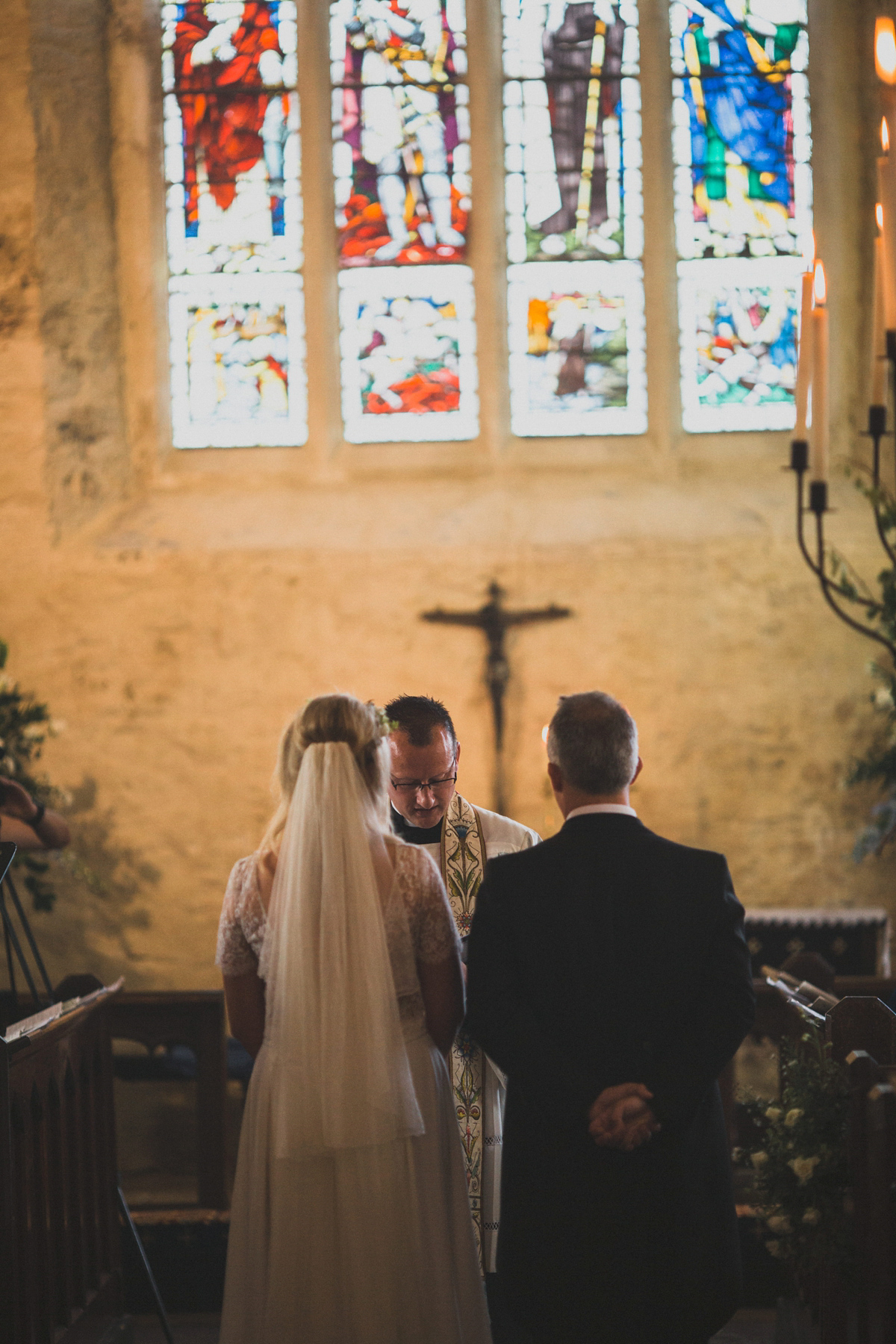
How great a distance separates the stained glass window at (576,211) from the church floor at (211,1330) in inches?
156

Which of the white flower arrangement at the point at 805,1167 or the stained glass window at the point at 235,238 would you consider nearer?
the white flower arrangement at the point at 805,1167

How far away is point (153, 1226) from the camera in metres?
4.36

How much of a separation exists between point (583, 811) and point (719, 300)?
4703mm

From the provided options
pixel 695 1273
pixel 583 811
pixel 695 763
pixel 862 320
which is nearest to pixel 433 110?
pixel 862 320

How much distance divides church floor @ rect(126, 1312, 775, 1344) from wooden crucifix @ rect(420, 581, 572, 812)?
8.87ft

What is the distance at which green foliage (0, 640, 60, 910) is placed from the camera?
5.40 metres

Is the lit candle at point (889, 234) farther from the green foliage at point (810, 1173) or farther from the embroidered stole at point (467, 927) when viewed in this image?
the green foliage at point (810, 1173)

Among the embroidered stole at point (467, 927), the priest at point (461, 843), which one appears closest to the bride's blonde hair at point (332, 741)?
the priest at point (461, 843)

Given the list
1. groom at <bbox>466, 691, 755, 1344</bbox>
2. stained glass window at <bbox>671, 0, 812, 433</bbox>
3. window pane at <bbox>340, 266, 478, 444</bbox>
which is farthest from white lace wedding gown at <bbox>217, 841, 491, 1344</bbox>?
stained glass window at <bbox>671, 0, 812, 433</bbox>

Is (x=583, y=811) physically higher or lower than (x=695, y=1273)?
higher

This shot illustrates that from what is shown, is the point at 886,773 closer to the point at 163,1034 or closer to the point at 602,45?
the point at 163,1034

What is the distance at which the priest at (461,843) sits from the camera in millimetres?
3252

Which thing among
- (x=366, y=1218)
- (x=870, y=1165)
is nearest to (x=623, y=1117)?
(x=870, y=1165)

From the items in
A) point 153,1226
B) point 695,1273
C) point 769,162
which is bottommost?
point 153,1226
